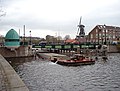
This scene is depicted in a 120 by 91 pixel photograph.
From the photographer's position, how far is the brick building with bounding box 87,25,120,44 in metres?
149

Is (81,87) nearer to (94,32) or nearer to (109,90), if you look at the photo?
(109,90)

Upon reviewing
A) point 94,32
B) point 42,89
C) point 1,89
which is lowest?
point 42,89

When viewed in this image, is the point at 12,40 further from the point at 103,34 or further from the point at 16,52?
the point at 103,34

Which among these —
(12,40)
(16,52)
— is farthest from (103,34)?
(12,40)

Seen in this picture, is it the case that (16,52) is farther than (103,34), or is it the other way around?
(103,34)

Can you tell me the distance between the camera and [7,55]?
250 feet

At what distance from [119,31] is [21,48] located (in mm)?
102746

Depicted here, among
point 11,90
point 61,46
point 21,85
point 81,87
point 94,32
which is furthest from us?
point 94,32

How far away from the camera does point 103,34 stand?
149 m

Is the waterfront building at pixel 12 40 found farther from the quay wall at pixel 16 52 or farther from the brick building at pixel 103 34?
the brick building at pixel 103 34

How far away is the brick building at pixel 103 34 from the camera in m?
149

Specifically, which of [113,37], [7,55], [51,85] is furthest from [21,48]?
[113,37]

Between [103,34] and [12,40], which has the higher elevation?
[103,34]

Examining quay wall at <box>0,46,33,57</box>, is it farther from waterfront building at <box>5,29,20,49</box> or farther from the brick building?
the brick building
